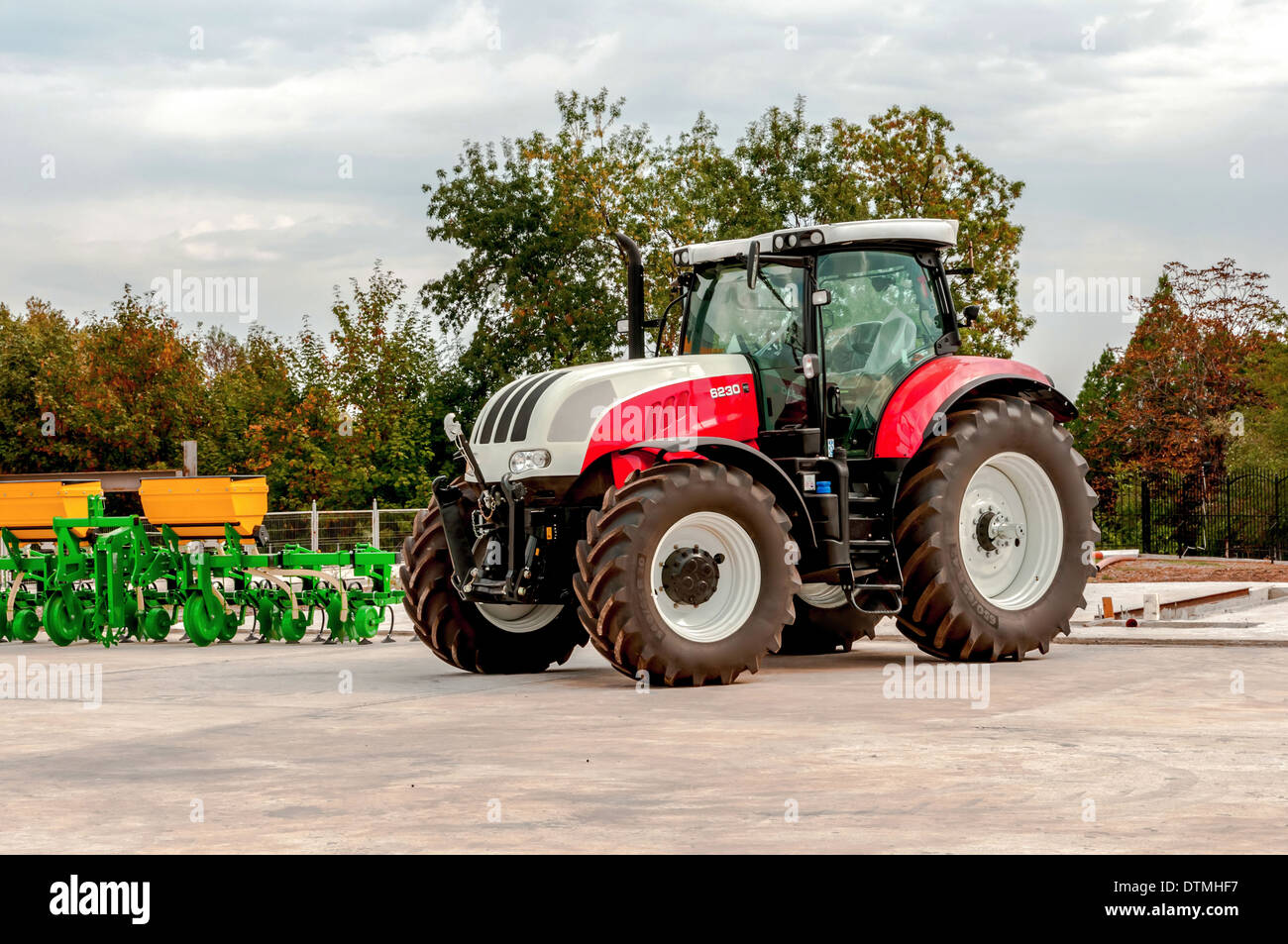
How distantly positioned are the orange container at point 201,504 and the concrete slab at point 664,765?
230 inches

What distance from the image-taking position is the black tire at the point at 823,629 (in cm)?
1389

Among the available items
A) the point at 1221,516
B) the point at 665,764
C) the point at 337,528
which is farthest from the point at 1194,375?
the point at 665,764

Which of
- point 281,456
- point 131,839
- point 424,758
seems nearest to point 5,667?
point 424,758

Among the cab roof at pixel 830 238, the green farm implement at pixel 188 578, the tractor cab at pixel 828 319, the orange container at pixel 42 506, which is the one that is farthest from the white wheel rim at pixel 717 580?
the orange container at pixel 42 506

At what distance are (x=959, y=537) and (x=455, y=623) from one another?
3.90 m

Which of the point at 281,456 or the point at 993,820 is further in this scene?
the point at 281,456

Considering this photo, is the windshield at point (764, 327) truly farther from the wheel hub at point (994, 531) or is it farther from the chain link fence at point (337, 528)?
the chain link fence at point (337, 528)

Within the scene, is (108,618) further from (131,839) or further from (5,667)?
(131,839)

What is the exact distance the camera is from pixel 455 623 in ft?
39.9

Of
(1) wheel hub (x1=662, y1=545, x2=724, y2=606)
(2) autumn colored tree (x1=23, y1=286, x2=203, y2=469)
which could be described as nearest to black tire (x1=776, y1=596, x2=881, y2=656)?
(1) wheel hub (x1=662, y1=545, x2=724, y2=606)

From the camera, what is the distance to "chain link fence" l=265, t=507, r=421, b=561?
96.7 ft

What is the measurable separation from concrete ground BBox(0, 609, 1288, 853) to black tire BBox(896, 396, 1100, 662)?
0.36 meters

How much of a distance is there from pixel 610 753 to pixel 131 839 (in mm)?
2726

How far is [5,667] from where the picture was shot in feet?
46.4
